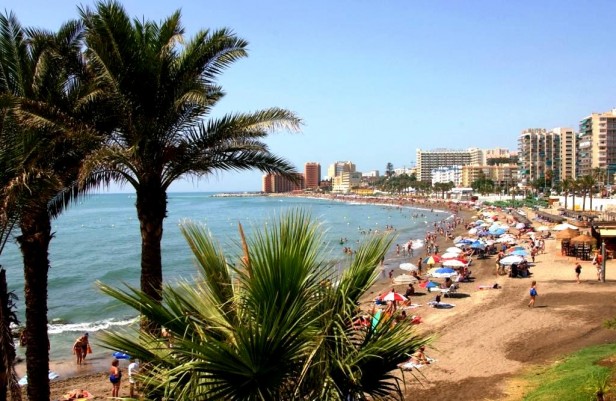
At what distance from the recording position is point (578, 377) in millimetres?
10055

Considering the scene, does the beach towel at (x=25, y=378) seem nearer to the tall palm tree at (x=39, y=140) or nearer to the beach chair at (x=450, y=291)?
the tall palm tree at (x=39, y=140)

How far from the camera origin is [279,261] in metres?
3.00

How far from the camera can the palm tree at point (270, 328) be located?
2.92m

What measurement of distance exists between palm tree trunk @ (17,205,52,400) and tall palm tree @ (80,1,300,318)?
1.23m

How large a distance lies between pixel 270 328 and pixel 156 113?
4.71 meters

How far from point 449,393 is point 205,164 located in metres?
8.07

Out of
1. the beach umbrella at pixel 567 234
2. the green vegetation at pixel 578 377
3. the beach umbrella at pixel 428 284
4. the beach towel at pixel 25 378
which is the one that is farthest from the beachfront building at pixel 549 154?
→ the beach towel at pixel 25 378

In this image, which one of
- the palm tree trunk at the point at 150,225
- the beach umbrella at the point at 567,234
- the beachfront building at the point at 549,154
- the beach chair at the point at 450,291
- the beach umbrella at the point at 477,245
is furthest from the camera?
the beachfront building at the point at 549,154

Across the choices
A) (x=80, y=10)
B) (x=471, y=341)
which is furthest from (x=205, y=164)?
(x=471, y=341)

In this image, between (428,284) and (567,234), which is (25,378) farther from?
(567,234)

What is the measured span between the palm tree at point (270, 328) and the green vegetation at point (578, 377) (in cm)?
612

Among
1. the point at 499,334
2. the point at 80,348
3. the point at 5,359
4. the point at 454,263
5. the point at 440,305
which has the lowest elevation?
the point at 80,348

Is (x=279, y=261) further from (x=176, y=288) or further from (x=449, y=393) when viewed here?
(x=449, y=393)

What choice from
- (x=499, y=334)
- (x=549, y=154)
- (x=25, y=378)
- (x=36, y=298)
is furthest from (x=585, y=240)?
(x=549, y=154)
